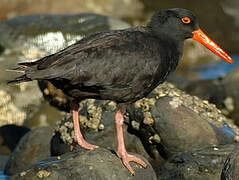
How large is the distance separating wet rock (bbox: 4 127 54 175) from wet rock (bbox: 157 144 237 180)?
2092 millimetres

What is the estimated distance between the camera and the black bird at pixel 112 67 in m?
6.36

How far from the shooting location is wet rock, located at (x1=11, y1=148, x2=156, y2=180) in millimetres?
6281

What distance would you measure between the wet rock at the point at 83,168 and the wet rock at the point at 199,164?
25.3 inches

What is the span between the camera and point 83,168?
6.35m

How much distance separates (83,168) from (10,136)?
12.5ft

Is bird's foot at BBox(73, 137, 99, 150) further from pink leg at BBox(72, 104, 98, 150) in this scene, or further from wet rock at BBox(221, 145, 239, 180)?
wet rock at BBox(221, 145, 239, 180)

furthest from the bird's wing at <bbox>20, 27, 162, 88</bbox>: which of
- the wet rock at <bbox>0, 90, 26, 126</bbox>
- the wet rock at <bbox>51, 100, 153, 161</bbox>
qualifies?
the wet rock at <bbox>0, 90, 26, 126</bbox>

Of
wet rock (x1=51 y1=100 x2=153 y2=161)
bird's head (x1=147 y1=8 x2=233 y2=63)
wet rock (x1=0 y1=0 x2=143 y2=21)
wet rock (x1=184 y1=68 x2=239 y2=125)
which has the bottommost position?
wet rock (x1=184 y1=68 x2=239 y2=125)

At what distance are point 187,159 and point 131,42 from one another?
5.24ft

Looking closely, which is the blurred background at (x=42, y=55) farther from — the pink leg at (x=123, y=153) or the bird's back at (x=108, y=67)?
the bird's back at (x=108, y=67)

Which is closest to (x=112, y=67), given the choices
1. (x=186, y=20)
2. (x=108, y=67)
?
(x=108, y=67)

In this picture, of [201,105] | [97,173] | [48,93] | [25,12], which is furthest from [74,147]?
[25,12]

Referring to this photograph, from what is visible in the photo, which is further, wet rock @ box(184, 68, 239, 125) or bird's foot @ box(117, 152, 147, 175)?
wet rock @ box(184, 68, 239, 125)

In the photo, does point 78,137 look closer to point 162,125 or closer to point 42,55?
point 162,125
